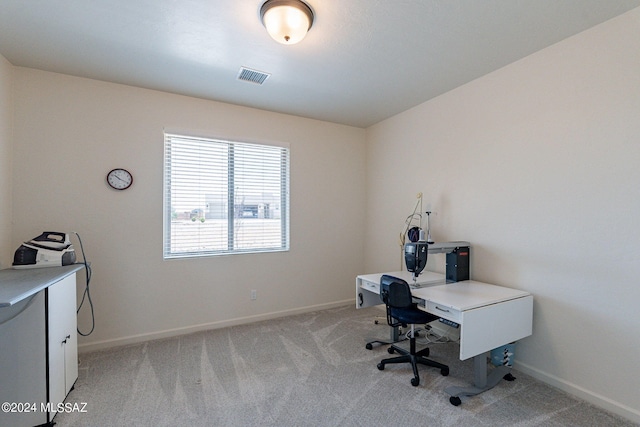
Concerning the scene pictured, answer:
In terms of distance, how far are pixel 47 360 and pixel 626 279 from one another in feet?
12.7

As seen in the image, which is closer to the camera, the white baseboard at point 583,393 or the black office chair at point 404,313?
the white baseboard at point 583,393

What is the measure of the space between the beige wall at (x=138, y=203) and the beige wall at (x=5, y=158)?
0.17 ft

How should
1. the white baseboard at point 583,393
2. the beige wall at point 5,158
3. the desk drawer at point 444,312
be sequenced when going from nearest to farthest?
1. the white baseboard at point 583,393
2. the desk drawer at point 444,312
3. the beige wall at point 5,158

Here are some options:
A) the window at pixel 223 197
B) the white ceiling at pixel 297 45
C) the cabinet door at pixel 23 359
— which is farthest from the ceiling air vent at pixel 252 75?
the cabinet door at pixel 23 359

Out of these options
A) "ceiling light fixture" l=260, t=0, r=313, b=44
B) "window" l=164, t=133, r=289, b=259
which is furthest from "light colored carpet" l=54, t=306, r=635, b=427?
"ceiling light fixture" l=260, t=0, r=313, b=44

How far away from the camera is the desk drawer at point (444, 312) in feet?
6.62

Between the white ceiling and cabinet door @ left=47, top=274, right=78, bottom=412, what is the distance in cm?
185

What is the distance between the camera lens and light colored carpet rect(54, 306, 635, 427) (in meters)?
1.91

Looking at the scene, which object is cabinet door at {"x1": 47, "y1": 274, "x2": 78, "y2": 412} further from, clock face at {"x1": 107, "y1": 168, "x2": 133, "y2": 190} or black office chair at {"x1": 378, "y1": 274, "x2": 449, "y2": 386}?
black office chair at {"x1": 378, "y1": 274, "x2": 449, "y2": 386}

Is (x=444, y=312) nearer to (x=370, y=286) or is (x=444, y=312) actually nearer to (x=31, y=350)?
(x=370, y=286)

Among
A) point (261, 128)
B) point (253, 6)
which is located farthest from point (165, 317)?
point (253, 6)

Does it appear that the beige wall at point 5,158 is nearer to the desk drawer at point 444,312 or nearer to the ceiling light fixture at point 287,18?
the ceiling light fixture at point 287,18

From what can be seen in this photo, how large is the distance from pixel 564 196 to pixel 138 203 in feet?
13.0

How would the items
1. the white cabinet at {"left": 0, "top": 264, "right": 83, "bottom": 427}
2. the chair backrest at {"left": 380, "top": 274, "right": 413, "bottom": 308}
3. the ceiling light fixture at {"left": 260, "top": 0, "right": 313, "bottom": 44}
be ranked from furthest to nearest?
the chair backrest at {"left": 380, "top": 274, "right": 413, "bottom": 308}
the ceiling light fixture at {"left": 260, "top": 0, "right": 313, "bottom": 44}
the white cabinet at {"left": 0, "top": 264, "right": 83, "bottom": 427}
